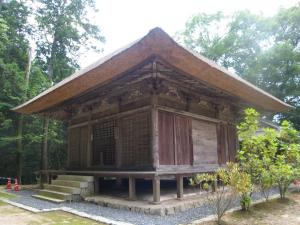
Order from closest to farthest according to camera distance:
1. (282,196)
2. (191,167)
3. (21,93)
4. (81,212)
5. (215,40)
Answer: (81,212) → (282,196) → (191,167) → (21,93) → (215,40)

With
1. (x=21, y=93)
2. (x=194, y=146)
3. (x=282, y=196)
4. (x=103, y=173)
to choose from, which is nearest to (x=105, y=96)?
(x=103, y=173)

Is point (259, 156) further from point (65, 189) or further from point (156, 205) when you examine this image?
point (65, 189)

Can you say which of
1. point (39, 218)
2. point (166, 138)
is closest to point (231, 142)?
point (166, 138)

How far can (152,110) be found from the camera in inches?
310

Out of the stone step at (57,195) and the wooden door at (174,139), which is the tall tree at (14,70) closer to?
the stone step at (57,195)

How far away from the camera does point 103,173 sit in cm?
850

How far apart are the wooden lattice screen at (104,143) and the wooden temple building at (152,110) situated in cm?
3

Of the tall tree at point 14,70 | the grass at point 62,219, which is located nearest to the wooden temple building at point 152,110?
the grass at point 62,219

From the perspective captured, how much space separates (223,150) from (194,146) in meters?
2.07

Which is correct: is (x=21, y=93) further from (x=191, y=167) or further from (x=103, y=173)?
(x=191, y=167)

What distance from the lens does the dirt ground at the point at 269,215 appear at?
226 inches

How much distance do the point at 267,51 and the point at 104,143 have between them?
1449 cm

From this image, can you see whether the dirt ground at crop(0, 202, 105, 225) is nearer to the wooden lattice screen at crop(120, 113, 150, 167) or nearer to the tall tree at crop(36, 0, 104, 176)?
the wooden lattice screen at crop(120, 113, 150, 167)

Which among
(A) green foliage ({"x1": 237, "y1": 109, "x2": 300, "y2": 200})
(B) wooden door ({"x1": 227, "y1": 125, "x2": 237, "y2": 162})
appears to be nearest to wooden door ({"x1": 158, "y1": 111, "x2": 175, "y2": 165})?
(A) green foliage ({"x1": 237, "y1": 109, "x2": 300, "y2": 200})
